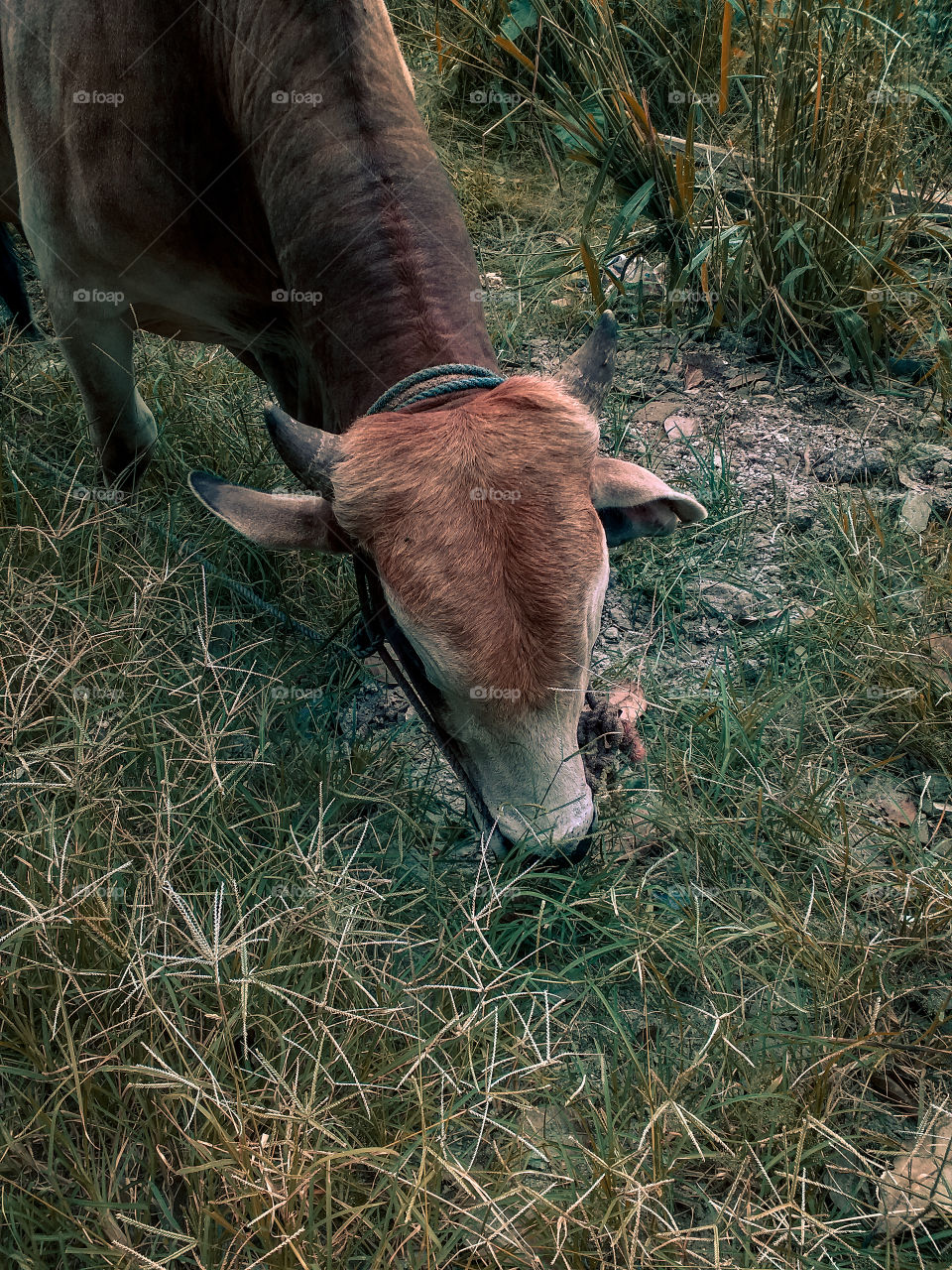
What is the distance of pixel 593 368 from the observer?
2.74 m

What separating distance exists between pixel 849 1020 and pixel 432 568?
1.46m

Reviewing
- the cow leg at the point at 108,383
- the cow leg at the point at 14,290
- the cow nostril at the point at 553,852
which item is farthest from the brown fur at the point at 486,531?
the cow leg at the point at 14,290

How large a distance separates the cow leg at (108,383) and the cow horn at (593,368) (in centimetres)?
177

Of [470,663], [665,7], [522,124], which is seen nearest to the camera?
[470,663]

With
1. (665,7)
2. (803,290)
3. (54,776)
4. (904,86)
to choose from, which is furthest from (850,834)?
(665,7)

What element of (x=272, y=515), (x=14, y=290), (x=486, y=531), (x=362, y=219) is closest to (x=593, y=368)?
(x=486, y=531)

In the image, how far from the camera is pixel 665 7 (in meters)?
5.66

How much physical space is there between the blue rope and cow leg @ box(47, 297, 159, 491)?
144 cm

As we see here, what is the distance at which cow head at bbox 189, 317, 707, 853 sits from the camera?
238 centimetres

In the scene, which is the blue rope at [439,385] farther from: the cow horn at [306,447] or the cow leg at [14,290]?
the cow leg at [14,290]

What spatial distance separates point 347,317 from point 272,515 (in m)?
0.60

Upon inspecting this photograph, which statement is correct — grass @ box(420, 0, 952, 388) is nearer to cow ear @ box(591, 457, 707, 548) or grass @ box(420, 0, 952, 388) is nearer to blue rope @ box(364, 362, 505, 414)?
cow ear @ box(591, 457, 707, 548)

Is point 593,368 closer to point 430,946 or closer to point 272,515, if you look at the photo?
point 272,515

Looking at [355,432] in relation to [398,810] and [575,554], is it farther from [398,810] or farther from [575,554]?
[398,810]
